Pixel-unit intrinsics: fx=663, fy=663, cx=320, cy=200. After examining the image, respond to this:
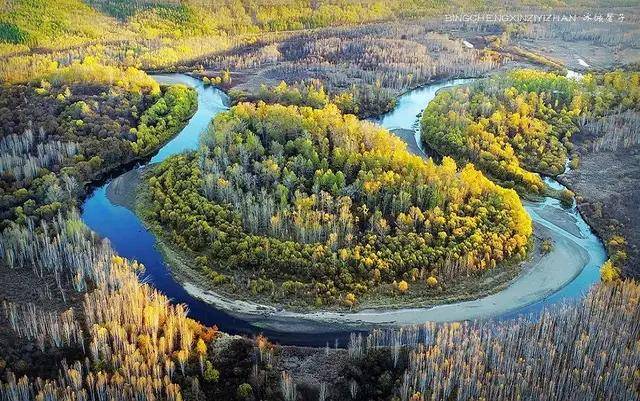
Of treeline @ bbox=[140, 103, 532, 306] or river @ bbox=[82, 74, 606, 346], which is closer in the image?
river @ bbox=[82, 74, 606, 346]

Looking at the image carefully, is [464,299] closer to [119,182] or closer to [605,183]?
[605,183]

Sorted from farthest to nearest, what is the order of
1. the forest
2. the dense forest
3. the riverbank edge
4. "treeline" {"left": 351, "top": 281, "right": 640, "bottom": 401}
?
the dense forest < the riverbank edge < the forest < "treeline" {"left": 351, "top": 281, "right": 640, "bottom": 401}

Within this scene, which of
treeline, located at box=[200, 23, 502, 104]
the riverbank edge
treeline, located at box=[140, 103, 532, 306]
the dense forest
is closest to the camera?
the riverbank edge

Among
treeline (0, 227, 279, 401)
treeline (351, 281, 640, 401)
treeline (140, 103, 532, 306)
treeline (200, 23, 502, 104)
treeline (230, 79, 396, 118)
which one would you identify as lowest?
treeline (0, 227, 279, 401)

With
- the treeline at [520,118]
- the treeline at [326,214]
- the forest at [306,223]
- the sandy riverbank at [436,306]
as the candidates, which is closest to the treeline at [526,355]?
the forest at [306,223]

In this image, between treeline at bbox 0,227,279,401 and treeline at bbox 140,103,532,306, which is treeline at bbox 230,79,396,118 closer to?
treeline at bbox 140,103,532,306

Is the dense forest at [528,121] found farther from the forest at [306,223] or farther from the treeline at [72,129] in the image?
the treeline at [72,129]

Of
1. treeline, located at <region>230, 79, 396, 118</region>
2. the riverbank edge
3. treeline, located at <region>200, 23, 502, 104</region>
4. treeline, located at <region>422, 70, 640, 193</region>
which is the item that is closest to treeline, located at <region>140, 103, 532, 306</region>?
the riverbank edge

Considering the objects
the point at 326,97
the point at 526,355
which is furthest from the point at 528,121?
the point at 526,355
